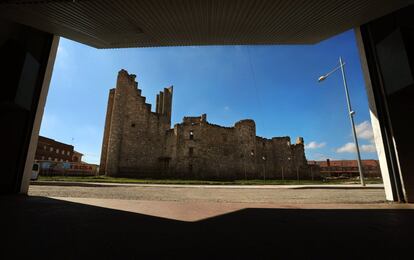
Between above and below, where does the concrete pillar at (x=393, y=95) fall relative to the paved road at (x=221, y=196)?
above

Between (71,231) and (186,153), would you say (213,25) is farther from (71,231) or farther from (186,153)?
(186,153)

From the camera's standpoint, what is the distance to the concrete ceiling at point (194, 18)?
21.2 ft

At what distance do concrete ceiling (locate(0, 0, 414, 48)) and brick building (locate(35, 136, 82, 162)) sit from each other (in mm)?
54430

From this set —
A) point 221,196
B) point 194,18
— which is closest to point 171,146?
point 221,196

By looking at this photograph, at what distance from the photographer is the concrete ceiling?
254 inches

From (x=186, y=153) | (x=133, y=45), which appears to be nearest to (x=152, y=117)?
(x=186, y=153)

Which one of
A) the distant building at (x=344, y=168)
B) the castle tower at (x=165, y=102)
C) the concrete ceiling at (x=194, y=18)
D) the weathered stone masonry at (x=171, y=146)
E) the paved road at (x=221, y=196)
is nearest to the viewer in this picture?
the concrete ceiling at (x=194, y=18)

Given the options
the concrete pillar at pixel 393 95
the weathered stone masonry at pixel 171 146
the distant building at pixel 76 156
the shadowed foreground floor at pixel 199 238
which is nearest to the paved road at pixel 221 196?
the concrete pillar at pixel 393 95

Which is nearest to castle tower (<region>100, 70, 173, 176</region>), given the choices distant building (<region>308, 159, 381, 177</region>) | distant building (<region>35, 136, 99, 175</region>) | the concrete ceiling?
distant building (<region>35, 136, 99, 175</region>)

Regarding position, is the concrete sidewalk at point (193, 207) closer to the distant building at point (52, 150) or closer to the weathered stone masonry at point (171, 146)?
the weathered stone masonry at point (171, 146)

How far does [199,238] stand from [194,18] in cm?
736

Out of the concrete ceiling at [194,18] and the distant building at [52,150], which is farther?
the distant building at [52,150]

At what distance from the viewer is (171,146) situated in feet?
107

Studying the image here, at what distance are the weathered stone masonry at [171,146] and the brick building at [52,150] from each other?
31.7 meters
